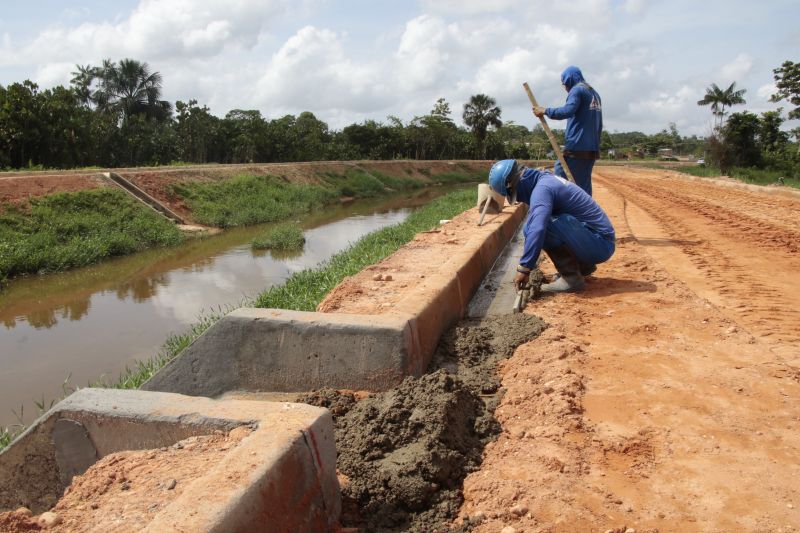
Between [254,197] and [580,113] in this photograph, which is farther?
[254,197]

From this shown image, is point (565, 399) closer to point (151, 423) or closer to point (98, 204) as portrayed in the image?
point (151, 423)

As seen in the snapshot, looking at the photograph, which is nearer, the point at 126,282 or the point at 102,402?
the point at 102,402

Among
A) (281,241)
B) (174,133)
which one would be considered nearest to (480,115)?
(174,133)

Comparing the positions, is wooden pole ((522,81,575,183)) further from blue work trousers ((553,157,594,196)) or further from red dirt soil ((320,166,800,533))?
red dirt soil ((320,166,800,533))

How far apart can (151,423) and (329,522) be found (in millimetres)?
746

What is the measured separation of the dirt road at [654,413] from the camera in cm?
205

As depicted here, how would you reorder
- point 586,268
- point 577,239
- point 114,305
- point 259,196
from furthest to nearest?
1. point 259,196
2. point 114,305
3. point 586,268
4. point 577,239

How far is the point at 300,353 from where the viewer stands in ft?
11.1

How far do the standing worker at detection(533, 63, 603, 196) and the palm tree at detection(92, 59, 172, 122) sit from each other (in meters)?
35.7

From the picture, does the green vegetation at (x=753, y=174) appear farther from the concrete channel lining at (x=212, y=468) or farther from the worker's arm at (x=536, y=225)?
the concrete channel lining at (x=212, y=468)

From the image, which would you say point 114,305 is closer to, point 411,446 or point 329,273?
point 329,273

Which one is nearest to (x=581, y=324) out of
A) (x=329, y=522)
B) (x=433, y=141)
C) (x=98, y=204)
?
(x=329, y=522)

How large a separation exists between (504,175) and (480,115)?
4613 cm

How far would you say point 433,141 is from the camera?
48.4 metres
